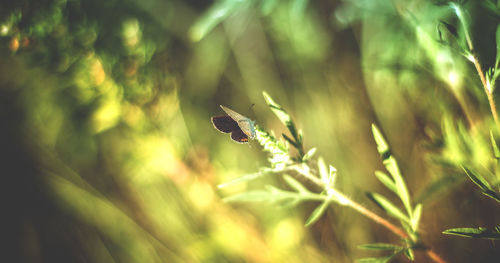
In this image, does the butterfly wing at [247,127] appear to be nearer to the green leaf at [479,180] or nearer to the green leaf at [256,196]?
the green leaf at [256,196]

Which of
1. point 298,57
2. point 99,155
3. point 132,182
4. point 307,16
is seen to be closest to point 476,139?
point 298,57

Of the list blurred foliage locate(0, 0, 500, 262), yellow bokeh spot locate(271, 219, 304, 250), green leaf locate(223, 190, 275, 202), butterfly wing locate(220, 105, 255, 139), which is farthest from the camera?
yellow bokeh spot locate(271, 219, 304, 250)

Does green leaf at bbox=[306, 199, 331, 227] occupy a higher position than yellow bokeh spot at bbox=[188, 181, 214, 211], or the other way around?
yellow bokeh spot at bbox=[188, 181, 214, 211]

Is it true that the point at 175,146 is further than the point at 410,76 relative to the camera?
Yes

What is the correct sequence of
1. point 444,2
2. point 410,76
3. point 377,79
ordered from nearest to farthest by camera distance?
point 444,2, point 410,76, point 377,79

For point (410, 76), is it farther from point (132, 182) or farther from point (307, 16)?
point (132, 182)

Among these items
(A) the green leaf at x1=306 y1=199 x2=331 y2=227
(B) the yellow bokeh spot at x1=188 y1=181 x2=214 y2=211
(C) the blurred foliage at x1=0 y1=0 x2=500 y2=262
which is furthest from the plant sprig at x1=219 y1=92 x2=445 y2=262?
(B) the yellow bokeh spot at x1=188 y1=181 x2=214 y2=211

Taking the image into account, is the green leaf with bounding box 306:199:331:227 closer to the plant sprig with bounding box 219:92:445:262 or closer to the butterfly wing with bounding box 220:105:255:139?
the plant sprig with bounding box 219:92:445:262

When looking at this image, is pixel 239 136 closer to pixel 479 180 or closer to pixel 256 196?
pixel 256 196

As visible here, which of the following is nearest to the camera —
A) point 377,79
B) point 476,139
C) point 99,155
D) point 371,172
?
point 476,139
